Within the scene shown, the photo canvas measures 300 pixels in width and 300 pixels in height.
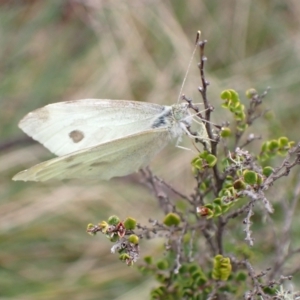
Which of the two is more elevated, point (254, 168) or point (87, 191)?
point (87, 191)

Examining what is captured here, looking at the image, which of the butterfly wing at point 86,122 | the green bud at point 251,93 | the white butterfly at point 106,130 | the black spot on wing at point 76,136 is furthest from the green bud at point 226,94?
the black spot on wing at point 76,136

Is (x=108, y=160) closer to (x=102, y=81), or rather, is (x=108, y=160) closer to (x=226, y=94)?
(x=226, y=94)

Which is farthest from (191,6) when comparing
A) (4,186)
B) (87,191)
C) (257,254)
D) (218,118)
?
(257,254)

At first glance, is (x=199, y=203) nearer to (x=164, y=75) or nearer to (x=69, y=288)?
(x=69, y=288)

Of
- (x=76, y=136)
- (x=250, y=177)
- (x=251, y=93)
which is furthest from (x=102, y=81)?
(x=250, y=177)

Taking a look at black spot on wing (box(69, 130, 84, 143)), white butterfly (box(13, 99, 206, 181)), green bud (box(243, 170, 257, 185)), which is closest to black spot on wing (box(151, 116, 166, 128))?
white butterfly (box(13, 99, 206, 181))

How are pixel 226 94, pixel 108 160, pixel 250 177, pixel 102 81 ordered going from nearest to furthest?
pixel 250 177 → pixel 226 94 → pixel 108 160 → pixel 102 81
